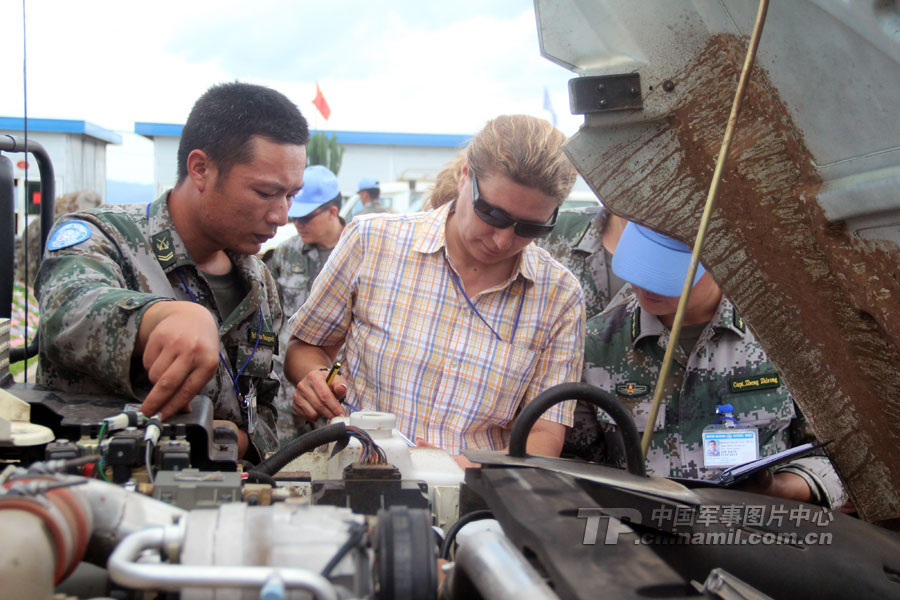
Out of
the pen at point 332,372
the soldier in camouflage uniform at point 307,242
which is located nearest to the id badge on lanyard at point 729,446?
the pen at point 332,372

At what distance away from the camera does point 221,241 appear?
2502mm

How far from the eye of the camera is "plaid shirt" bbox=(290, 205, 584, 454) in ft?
7.76

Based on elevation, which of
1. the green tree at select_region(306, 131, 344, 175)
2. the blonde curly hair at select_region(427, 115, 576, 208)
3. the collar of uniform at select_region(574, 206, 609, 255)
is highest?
the green tree at select_region(306, 131, 344, 175)

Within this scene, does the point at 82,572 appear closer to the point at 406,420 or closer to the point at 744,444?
the point at 406,420

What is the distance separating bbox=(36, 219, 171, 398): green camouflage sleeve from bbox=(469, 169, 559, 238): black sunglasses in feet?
3.44

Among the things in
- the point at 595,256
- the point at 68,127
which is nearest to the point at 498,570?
the point at 595,256

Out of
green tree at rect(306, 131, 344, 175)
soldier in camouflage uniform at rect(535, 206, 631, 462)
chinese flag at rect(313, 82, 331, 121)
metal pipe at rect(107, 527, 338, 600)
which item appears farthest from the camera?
green tree at rect(306, 131, 344, 175)

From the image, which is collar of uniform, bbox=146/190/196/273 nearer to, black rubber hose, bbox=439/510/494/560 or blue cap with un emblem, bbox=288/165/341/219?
black rubber hose, bbox=439/510/494/560

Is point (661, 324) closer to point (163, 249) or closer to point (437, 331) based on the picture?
point (437, 331)

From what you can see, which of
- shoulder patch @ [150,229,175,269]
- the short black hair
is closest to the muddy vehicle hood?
the short black hair

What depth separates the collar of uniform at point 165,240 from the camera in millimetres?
2338

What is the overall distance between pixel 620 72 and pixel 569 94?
11cm

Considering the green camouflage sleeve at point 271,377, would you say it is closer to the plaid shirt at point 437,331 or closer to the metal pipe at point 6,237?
the plaid shirt at point 437,331

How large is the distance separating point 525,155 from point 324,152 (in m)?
17.7
